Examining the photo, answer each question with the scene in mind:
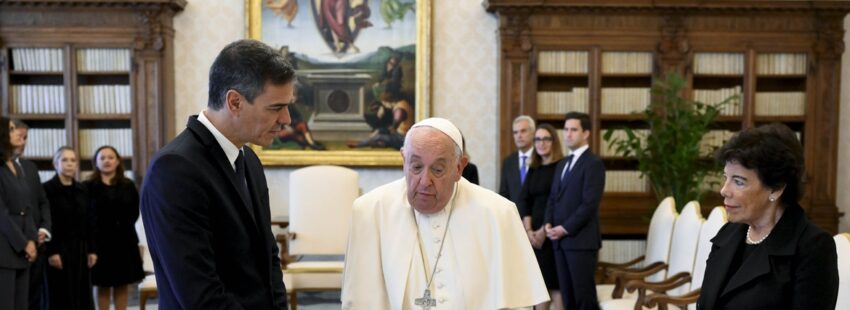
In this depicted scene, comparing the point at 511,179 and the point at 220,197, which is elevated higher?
the point at 220,197

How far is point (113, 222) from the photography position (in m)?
5.57

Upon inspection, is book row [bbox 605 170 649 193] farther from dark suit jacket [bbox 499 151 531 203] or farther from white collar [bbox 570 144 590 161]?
white collar [bbox 570 144 590 161]

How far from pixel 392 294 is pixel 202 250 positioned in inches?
34.6

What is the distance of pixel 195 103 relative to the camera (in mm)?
7641

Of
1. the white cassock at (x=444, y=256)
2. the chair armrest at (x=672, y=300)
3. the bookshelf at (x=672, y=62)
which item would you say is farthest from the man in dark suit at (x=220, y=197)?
the bookshelf at (x=672, y=62)

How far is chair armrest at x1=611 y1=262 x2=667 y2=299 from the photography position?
472cm

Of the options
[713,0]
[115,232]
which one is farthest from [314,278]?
[713,0]

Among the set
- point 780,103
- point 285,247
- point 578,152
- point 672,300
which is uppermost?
point 780,103

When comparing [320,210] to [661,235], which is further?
[320,210]

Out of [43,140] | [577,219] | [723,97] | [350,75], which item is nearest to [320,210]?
[350,75]

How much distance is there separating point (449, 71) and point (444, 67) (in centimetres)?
7

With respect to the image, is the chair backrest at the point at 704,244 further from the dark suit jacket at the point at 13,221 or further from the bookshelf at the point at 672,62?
the dark suit jacket at the point at 13,221

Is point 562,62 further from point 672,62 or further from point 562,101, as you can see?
point 672,62

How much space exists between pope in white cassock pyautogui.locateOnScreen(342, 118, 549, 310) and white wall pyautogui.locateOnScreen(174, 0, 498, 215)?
16.6 ft
